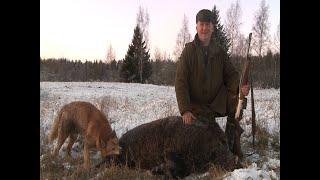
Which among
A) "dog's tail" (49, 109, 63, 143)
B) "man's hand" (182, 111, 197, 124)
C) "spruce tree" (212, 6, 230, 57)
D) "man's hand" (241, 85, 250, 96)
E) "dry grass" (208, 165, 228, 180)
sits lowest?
"dry grass" (208, 165, 228, 180)

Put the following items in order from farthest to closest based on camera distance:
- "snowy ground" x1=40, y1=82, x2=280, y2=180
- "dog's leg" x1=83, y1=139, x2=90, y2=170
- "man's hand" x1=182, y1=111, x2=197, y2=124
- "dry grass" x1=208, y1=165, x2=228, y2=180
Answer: "snowy ground" x1=40, y1=82, x2=280, y2=180, "dog's leg" x1=83, y1=139, x2=90, y2=170, "man's hand" x1=182, y1=111, x2=197, y2=124, "dry grass" x1=208, y1=165, x2=228, y2=180

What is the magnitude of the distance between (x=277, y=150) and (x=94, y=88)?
2511mm

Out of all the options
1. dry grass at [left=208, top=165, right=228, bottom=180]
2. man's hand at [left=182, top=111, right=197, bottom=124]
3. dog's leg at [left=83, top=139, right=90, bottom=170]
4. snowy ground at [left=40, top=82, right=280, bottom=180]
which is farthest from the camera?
snowy ground at [left=40, top=82, right=280, bottom=180]

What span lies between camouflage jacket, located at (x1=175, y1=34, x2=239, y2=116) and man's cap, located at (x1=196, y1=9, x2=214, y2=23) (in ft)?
0.84

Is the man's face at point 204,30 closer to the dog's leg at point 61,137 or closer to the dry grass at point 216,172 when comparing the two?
the dry grass at point 216,172

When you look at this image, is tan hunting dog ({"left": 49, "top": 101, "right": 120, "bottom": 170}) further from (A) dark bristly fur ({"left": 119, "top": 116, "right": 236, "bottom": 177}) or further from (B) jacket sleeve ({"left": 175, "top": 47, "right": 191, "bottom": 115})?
(B) jacket sleeve ({"left": 175, "top": 47, "right": 191, "bottom": 115})

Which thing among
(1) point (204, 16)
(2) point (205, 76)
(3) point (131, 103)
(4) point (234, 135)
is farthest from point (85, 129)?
(1) point (204, 16)

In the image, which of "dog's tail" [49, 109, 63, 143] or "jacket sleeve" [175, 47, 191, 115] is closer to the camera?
"jacket sleeve" [175, 47, 191, 115]

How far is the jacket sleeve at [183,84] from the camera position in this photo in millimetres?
5137

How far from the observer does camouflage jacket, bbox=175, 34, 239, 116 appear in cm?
520

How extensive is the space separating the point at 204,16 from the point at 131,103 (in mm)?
1536

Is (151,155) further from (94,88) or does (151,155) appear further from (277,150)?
(277,150)

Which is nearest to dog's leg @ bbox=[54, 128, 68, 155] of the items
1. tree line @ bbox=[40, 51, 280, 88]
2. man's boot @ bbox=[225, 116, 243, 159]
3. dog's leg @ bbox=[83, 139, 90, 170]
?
dog's leg @ bbox=[83, 139, 90, 170]
